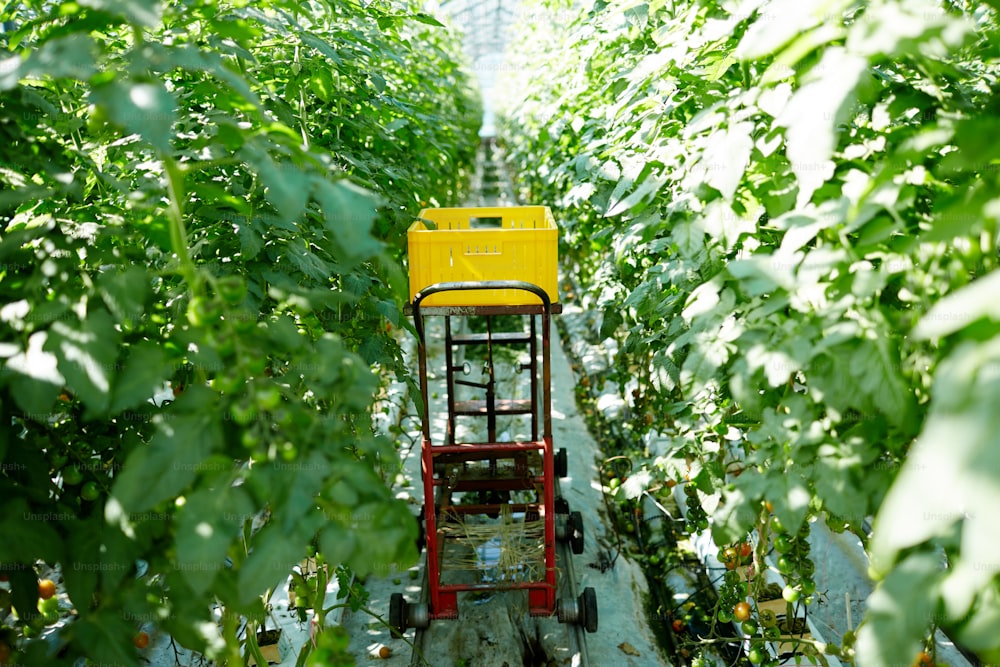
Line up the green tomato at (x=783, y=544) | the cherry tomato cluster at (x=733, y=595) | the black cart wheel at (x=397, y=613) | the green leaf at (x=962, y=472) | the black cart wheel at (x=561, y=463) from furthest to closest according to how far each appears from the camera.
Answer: the black cart wheel at (x=561, y=463), the black cart wheel at (x=397, y=613), the cherry tomato cluster at (x=733, y=595), the green tomato at (x=783, y=544), the green leaf at (x=962, y=472)

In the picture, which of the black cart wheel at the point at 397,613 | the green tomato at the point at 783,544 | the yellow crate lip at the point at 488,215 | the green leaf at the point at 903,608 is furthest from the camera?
the yellow crate lip at the point at 488,215

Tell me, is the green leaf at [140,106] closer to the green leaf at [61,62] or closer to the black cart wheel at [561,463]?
the green leaf at [61,62]

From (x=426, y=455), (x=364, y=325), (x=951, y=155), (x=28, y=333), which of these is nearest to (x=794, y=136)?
(x=951, y=155)

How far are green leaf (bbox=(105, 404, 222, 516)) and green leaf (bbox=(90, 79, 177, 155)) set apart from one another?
0.41 m

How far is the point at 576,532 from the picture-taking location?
3.04 metres

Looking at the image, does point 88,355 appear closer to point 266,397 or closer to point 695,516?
point 266,397

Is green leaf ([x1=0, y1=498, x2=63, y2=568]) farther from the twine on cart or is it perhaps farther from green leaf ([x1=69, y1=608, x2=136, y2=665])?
the twine on cart

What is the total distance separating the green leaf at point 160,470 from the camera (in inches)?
41.2

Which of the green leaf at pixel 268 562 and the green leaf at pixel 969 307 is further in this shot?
the green leaf at pixel 268 562

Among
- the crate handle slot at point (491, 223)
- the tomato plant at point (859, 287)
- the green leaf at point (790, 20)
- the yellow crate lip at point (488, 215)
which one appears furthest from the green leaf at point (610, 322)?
the green leaf at point (790, 20)

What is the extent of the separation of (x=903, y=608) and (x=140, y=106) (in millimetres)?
1165

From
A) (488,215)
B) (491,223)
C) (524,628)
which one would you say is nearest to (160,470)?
(524,628)

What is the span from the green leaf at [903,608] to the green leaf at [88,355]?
1079 millimetres

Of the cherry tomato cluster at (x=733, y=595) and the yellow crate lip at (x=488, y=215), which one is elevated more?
the yellow crate lip at (x=488, y=215)
